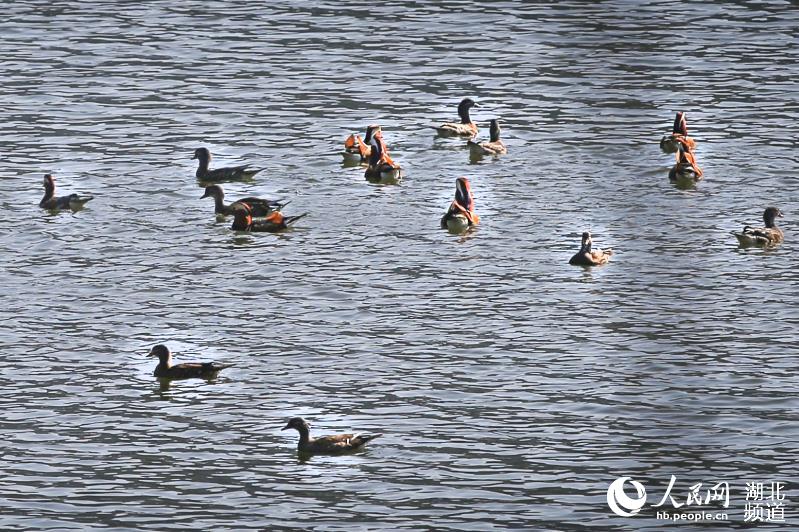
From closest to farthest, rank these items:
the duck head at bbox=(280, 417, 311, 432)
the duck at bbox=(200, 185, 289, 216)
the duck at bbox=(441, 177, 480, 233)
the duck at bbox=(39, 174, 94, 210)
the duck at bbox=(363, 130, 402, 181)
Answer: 1. the duck head at bbox=(280, 417, 311, 432)
2. the duck at bbox=(441, 177, 480, 233)
3. the duck at bbox=(200, 185, 289, 216)
4. the duck at bbox=(39, 174, 94, 210)
5. the duck at bbox=(363, 130, 402, 181)

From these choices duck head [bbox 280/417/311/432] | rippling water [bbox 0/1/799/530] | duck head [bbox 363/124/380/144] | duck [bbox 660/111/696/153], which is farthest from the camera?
duck [bbox 660/111/696/153]

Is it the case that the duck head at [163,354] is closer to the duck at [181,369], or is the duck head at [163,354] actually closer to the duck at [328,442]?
the duck at [181,369]

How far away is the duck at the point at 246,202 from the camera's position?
30031mm

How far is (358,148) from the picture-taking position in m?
34.0

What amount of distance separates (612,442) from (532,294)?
693 centimetres

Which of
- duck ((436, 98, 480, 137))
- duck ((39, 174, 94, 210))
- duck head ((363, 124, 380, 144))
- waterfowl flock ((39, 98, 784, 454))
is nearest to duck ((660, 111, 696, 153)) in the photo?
waterfowl flock ((39, 98, 784, 454))

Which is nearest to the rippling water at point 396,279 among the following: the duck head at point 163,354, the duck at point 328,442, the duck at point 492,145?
the duck at point 328,442

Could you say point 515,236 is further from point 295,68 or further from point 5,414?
point 295,68

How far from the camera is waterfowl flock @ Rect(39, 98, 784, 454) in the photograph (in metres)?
26.3

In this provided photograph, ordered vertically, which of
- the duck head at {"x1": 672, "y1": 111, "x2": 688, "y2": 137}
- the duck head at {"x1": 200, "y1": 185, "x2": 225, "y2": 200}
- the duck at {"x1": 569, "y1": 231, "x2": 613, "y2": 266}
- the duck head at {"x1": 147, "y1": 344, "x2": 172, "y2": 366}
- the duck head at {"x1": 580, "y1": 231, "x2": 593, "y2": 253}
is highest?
the duck head at {"x1": 672, "y1": 111, "x2": 688, "y2": 137}

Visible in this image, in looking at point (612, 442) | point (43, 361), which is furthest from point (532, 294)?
point (43, 361)

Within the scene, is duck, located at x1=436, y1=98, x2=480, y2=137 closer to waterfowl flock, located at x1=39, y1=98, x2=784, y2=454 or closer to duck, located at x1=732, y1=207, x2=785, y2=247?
waterfowl flock, located at x1=39, y1=98, x2=784, y2=454

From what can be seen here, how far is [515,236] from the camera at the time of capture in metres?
28.3

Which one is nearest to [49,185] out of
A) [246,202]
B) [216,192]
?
[216,192]
